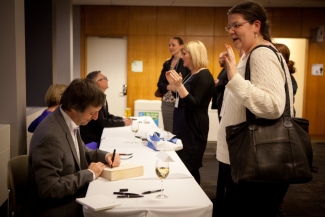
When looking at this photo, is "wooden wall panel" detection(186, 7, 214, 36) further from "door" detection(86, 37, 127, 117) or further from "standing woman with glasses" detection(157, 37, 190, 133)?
"standing woman with glasses" detection(157, 37, 190, 133)

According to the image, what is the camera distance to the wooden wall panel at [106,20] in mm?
8492

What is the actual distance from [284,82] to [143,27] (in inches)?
277

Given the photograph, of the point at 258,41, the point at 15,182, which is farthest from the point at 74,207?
the point at 258,41

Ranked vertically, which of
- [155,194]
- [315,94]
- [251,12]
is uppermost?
[251,12]

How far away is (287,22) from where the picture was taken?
8664 millimetres

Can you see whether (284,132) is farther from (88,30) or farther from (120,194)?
(88,30)

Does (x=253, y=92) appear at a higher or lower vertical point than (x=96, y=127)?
higher

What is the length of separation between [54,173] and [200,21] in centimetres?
712

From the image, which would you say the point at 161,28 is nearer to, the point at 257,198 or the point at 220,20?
the point at 220,20

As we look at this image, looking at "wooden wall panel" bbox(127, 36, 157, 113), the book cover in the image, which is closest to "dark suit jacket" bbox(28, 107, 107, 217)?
the book cover

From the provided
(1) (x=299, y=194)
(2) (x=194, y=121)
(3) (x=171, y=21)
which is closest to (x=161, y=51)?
(3) (x=171, y=21)

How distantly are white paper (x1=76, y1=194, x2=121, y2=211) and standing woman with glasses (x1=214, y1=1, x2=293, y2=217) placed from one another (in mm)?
563

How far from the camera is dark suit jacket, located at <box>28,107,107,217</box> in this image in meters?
1.95

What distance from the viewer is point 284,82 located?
1.79m
